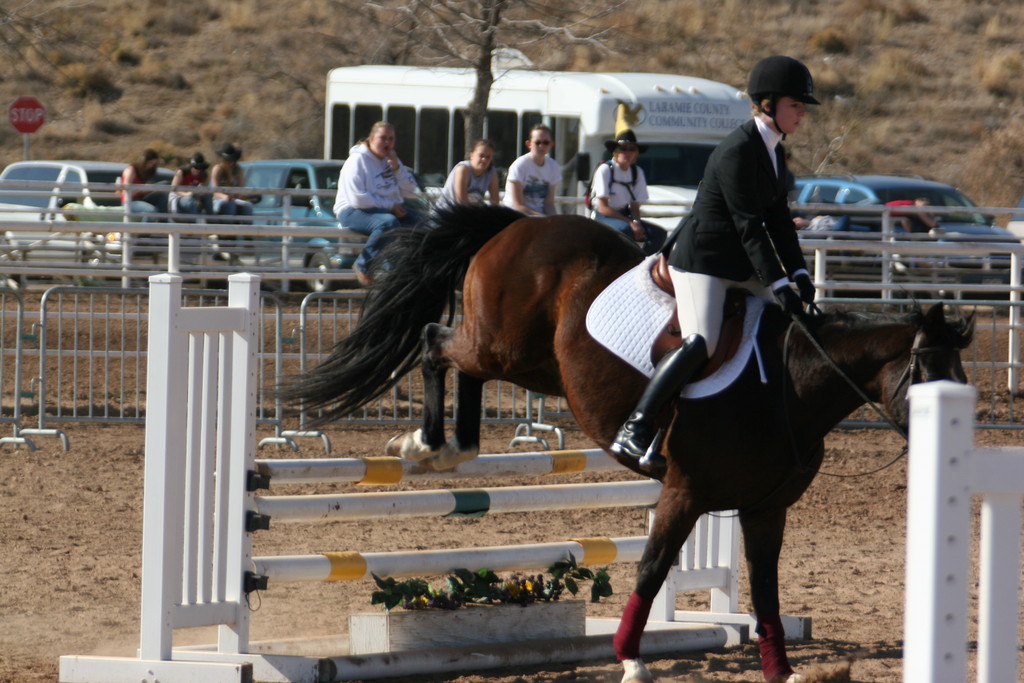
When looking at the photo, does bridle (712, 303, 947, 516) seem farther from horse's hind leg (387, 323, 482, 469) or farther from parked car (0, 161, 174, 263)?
parked car (0, 161, 174, 263)

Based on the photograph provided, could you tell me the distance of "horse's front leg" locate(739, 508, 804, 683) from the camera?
4.91m

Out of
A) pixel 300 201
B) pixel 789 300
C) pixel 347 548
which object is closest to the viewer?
pixel 789 300

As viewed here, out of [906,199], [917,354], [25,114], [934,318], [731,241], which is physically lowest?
[917,354]

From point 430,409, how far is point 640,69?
3370cm

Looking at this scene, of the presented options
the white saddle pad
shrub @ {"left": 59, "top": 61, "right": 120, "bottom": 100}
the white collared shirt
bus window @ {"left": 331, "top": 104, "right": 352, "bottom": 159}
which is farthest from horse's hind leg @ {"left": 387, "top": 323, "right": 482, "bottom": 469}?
shrub @ {"left": 59, "top": 61, "right": 120, "bottom": 100}

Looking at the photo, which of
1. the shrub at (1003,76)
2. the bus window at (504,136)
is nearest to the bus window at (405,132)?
the bus window at (504,136)

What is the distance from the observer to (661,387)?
185 inches

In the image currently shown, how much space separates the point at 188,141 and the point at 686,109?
21.6 m

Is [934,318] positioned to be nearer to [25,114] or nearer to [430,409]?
[430,409]

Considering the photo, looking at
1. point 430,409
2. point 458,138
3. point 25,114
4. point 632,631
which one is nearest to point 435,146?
point 458,138

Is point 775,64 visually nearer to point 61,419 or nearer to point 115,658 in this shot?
point 115,658

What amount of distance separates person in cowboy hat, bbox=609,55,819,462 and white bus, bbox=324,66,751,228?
421 inches

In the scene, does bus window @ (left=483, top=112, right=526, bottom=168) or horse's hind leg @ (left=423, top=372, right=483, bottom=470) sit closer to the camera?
horse's hind leg @ (left=423, top=372, right=483, bottom=470)

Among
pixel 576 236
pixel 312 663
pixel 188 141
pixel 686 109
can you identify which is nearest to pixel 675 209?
pixel 686 109
